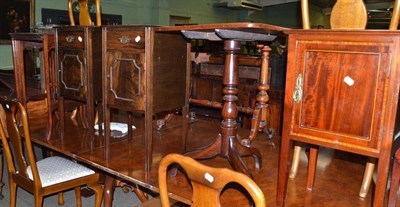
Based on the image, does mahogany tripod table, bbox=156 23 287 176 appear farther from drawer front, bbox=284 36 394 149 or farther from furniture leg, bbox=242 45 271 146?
drawer front, bbox=284 36 394 149

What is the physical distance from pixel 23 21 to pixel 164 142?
4.67 metres

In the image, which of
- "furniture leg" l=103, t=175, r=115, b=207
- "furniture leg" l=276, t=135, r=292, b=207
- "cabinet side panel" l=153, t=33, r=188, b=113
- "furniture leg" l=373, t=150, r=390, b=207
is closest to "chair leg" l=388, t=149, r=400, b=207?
"furniture leg" l=373, t=150, r=390, b=207

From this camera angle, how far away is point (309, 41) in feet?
4.53

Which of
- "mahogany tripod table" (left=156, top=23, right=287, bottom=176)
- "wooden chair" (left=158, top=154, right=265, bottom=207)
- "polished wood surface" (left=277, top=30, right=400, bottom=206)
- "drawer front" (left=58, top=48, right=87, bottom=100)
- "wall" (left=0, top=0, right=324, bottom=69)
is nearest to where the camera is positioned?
"wooden chair" (left=158, top=154, right=265, bottom=207)

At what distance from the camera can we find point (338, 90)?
1.35 meters

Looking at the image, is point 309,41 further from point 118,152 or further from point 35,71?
point 35,71

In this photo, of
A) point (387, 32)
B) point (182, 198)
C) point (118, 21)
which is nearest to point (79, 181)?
point (182, 198)

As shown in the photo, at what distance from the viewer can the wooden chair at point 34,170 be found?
6.73 ft

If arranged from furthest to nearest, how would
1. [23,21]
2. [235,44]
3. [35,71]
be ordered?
[23,21], [35,71], [235,44]

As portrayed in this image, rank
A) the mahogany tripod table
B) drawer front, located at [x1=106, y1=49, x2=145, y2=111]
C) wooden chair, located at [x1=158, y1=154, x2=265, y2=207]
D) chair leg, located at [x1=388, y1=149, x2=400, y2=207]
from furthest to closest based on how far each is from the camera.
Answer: drawer front, located at [x1=106, y1=49, x2=145, y2=111] → the mahogany tripod table → chair leg, located at [x1=388, y1=149, x2=400, y2=207] → wooden chair, located at [x1=158, y1=154, x2=265, y2=207]

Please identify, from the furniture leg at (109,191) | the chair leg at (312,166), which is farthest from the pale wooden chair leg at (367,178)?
the furniture leg at (109,191)

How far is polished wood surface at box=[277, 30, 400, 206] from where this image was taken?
1232 mm

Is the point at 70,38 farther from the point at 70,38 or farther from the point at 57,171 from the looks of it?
the point at 57,171

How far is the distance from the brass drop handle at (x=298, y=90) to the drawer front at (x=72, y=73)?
1451 mm
